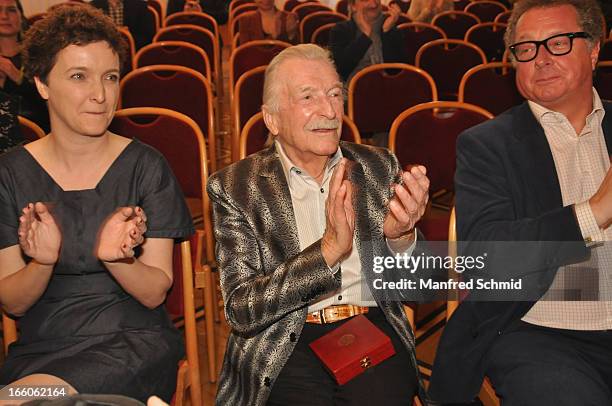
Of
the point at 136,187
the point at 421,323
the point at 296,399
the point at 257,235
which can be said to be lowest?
the point at 421,323

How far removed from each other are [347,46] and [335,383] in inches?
113

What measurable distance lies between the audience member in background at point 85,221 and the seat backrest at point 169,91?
67.9 inches

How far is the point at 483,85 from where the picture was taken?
11.8 feet

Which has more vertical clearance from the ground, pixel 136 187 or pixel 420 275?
pixel 136 187

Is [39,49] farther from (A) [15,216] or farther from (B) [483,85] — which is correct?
(B) [483,85]

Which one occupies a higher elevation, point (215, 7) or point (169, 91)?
point (215, 7)

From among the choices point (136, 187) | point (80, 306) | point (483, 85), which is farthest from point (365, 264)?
point (483, 85)

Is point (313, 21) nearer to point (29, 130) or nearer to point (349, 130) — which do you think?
point (349, 130)

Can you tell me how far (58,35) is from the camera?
5.76ft

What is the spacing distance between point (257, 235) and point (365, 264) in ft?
1.03

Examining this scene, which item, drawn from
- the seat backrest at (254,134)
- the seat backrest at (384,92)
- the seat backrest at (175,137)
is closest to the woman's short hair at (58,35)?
the seat backrest at (175,137)

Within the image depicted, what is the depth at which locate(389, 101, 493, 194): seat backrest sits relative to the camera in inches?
107

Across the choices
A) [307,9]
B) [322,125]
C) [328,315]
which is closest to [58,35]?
[322,125]

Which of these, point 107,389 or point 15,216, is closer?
point 107,389
